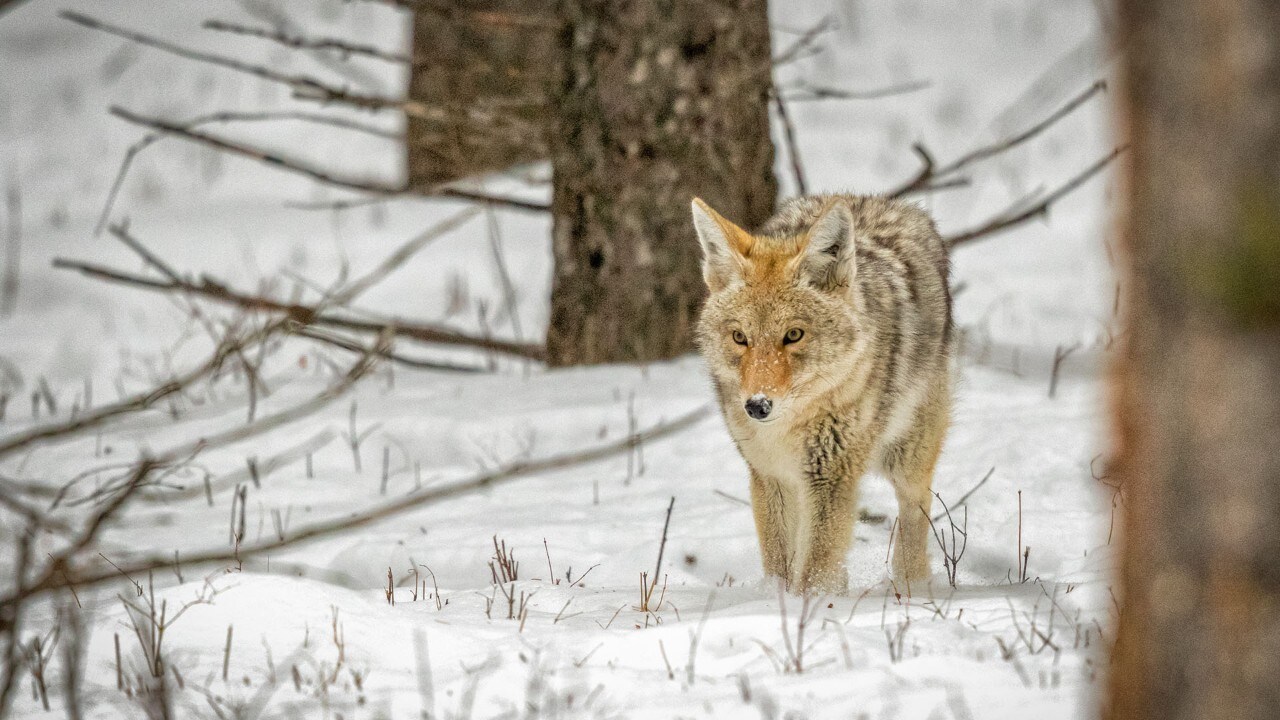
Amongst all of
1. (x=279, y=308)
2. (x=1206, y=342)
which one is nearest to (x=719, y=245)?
(x=279, y=308)

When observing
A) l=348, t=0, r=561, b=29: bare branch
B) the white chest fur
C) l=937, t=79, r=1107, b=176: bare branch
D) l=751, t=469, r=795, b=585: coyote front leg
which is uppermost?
l=348, t=0, r=561, b=29: bare branch

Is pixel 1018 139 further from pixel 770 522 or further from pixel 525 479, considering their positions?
Answer: pixel 525 479

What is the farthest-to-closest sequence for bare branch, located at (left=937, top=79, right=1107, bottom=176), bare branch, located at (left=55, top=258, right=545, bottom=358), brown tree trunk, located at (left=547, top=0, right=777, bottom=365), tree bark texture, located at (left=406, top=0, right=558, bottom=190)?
tree bark texture, located at (left=406, top=0, right=558, bottom=190), brown tree trunk, located at (left=547, top=0, right=777, bottom=365), bare branch, located at (left=55, top=258, right=545, bottom=358), bare branch, located at (left=937, top=79, right=1107, bottom=176)

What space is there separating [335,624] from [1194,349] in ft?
7.49

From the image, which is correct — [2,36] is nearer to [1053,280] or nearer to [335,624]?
[1053,280]

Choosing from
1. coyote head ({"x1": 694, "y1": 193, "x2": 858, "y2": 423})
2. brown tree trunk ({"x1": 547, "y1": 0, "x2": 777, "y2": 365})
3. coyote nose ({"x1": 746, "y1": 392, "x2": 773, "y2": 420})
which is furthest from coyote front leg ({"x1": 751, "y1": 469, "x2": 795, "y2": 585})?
brown tree trunk ({"x1": 547, "y1": 0, "x2": 777, "y2": 365})

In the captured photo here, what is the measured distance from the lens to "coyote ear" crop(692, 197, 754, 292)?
456 centimetres

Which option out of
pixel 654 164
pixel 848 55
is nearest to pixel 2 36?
pixel 848 55

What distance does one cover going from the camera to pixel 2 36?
59.9ft

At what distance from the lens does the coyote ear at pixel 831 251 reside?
438 centimetres

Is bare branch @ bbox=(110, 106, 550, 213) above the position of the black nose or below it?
above

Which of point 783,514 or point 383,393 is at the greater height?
point 383,393

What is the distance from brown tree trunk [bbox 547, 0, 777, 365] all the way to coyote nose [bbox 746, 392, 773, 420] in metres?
2.51

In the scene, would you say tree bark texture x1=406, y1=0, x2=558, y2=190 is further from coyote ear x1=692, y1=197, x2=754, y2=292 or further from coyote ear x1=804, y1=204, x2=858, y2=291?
coyote ear x1=804, y1=204, x2=858, y2=291
